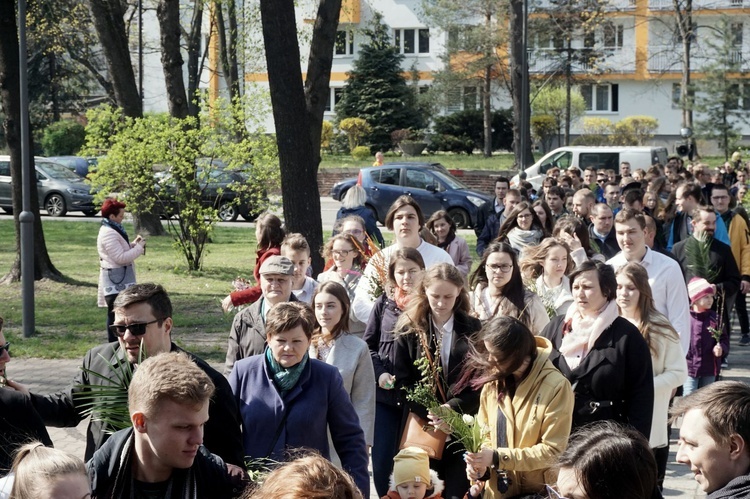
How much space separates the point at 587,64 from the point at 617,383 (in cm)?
4731

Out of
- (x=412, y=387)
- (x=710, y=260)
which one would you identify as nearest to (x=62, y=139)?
(x=710, y=260)

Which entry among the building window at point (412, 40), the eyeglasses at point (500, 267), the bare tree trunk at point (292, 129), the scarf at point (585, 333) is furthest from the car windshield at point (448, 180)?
the building window at point (412, 40)

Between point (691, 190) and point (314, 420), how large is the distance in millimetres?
8497

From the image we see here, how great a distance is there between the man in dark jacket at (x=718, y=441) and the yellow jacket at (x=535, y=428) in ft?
4.48

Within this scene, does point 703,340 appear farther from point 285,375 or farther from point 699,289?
point 285,375

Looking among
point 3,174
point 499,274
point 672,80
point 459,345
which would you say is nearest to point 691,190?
point 499,274

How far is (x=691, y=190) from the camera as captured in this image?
490 inches

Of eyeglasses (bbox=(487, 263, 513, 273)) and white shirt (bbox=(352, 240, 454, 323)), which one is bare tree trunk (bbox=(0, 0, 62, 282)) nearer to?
white shirt (bbox=(352, 240, 454, 323))

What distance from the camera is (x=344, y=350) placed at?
6477 millimetres

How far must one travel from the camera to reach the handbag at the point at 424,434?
6191mm

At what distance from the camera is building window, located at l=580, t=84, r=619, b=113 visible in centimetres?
6291

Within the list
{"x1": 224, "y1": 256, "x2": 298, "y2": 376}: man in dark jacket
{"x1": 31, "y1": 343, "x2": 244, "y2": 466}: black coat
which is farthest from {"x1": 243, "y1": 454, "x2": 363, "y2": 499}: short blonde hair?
{"x1": 224, "y1": 256, "x2": 298, "y2": 376}: man in dark jacket

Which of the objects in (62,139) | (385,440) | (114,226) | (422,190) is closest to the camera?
(385,440)

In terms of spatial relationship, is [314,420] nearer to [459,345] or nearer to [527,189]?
[459,345]
